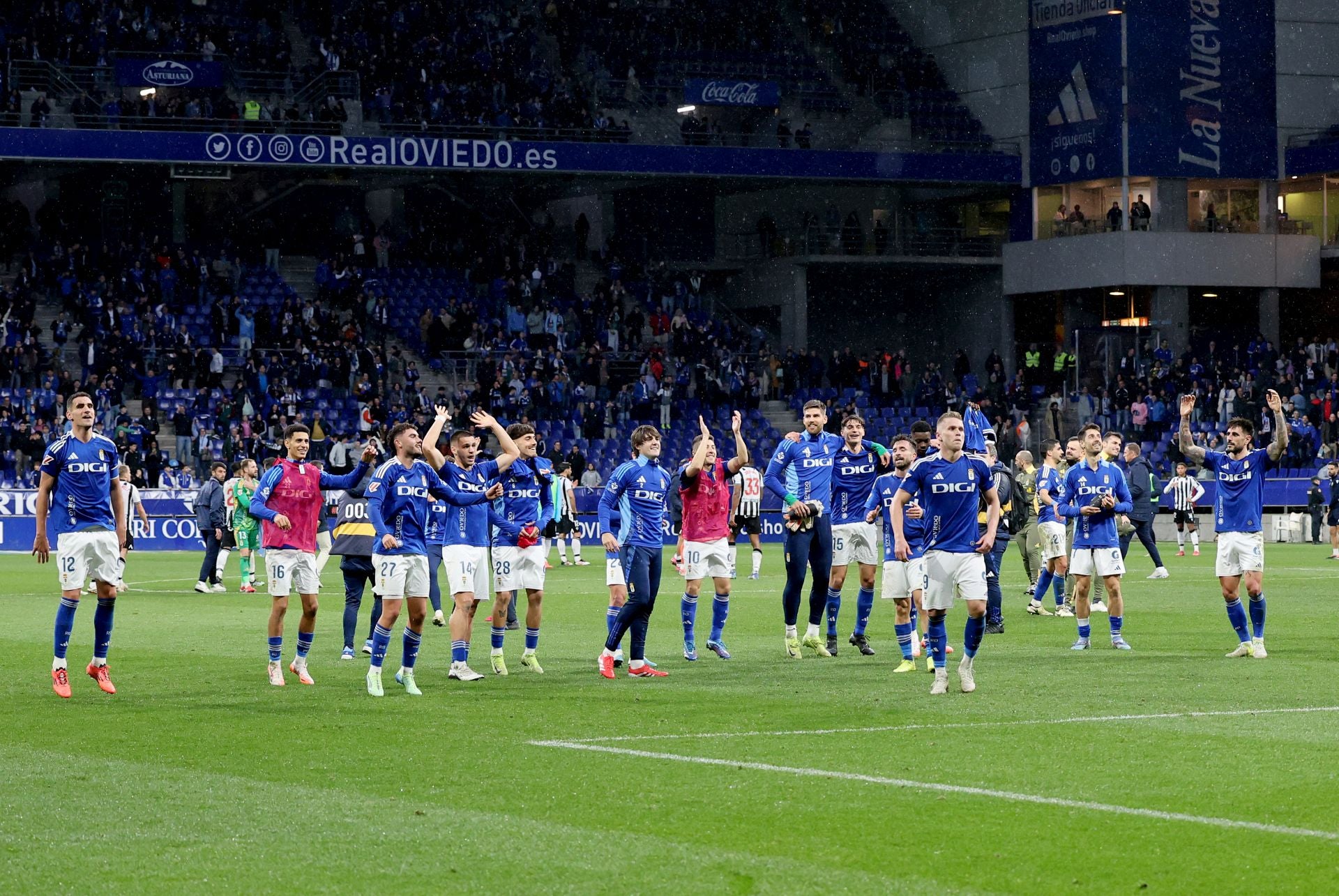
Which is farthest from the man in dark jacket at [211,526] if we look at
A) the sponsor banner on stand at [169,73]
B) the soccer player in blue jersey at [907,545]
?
the sponsor banner on stand at [169,73]

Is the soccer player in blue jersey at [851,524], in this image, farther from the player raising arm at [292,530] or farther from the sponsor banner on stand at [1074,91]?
→ the sponsor banner on stand at [1074,91]

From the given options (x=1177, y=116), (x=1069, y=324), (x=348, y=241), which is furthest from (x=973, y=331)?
(x=348, y=241)

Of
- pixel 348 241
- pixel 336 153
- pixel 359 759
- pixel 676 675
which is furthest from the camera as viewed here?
pixel 348 241

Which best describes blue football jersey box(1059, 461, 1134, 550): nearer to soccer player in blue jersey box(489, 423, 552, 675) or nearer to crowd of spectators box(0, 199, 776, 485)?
soccer player in blue jersey box(489, 423, 552, 675)

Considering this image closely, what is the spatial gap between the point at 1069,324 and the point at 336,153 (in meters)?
23.8

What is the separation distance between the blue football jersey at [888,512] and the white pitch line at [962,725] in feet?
15.2

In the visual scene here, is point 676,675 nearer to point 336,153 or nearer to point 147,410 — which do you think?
point 147,410

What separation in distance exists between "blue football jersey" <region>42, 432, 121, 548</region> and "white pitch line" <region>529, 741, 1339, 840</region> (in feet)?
16.6

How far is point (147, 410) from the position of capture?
4431 cm

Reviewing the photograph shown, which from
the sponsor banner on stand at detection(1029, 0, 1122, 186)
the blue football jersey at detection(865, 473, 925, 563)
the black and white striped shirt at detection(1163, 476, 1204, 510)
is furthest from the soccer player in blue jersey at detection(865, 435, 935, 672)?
the sponsor banner on stand at detection(1029, 0, 1122, 186)

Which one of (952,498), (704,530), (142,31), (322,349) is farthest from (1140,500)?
(142,31)

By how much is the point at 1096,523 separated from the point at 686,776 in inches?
370

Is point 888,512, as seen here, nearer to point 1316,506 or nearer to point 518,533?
point 518,533

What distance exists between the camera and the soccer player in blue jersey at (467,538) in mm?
15969
